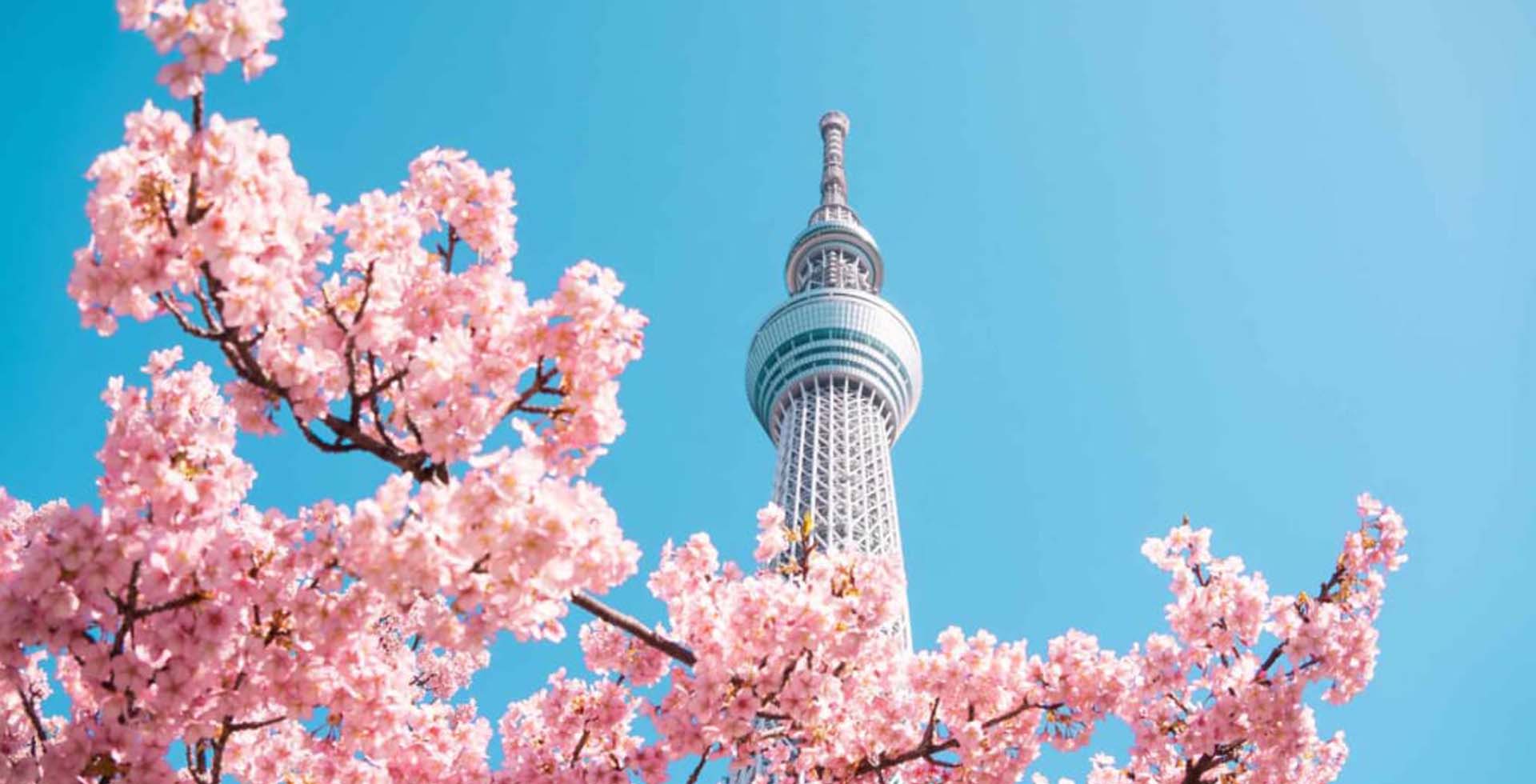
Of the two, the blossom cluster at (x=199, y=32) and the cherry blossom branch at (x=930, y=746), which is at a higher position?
the blossom cluster at (x=199, y=32)

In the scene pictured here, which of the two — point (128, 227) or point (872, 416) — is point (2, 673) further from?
point (872, 416)

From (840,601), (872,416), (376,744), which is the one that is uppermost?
(872,416)

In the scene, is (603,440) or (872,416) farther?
(872,416)

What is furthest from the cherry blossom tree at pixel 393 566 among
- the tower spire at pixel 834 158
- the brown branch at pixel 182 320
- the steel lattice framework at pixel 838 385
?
the tower spire at pixel 834 158

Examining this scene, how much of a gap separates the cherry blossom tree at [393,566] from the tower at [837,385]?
157ft

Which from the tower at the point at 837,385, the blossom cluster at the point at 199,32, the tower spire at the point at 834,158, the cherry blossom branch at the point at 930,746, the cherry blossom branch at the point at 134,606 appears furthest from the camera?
the tower spire at the point at 834,158

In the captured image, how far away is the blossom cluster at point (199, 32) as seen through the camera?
11.6 feet

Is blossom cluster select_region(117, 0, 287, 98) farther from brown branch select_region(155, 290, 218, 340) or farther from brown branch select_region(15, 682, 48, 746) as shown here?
brown branch select_region(15, 682, 48, 746)

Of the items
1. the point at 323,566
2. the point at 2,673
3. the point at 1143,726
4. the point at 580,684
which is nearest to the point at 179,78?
the point at 323,566

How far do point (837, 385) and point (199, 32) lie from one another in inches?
2359

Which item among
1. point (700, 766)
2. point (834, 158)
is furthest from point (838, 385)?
point (700, 766)

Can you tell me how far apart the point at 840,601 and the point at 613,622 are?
1234 millimetres

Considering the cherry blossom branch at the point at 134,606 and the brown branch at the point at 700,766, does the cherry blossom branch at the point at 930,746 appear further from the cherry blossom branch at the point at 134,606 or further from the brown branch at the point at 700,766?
the cherry blossom branch at the point at 134,606

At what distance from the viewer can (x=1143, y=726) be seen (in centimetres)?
740
